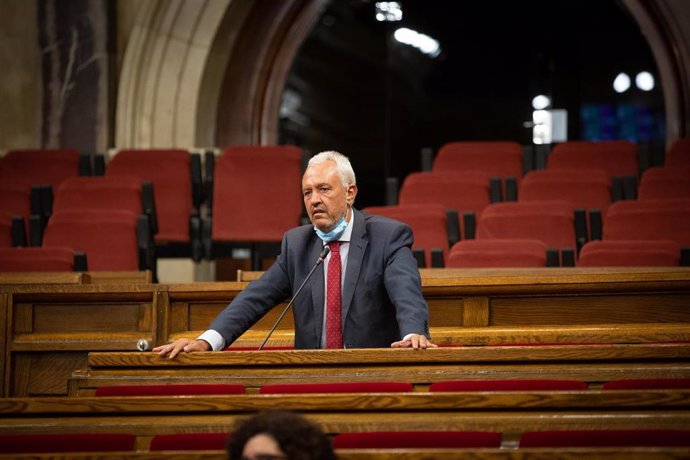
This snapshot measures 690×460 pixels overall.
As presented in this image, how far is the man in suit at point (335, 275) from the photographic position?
0.97 meters

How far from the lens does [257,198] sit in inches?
74.5

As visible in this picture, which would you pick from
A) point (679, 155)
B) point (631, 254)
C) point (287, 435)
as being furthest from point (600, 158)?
point (287, 435)

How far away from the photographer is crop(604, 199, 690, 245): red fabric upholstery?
1.56 metres

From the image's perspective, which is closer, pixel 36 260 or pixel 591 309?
pixel 591 309

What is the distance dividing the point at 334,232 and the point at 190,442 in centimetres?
35

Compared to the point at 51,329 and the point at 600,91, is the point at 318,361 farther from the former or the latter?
the point at 600,91

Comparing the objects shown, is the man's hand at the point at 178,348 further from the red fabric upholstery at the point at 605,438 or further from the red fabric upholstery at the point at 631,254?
the red fabric upholstery at the point at 631,254

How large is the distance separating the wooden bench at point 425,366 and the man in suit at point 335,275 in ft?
0.36

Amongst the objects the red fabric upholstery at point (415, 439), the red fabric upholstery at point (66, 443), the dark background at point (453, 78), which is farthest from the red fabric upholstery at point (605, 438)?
the dark background at point (453, 78)

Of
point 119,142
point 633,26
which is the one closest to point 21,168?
point 119,142

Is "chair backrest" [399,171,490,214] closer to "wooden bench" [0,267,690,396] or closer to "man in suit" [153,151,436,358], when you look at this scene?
"wooden bench" [0,267,690,396]

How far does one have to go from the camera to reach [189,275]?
233 centimetres

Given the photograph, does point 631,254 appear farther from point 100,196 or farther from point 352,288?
point 100,196

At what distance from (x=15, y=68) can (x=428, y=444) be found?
200 cm
